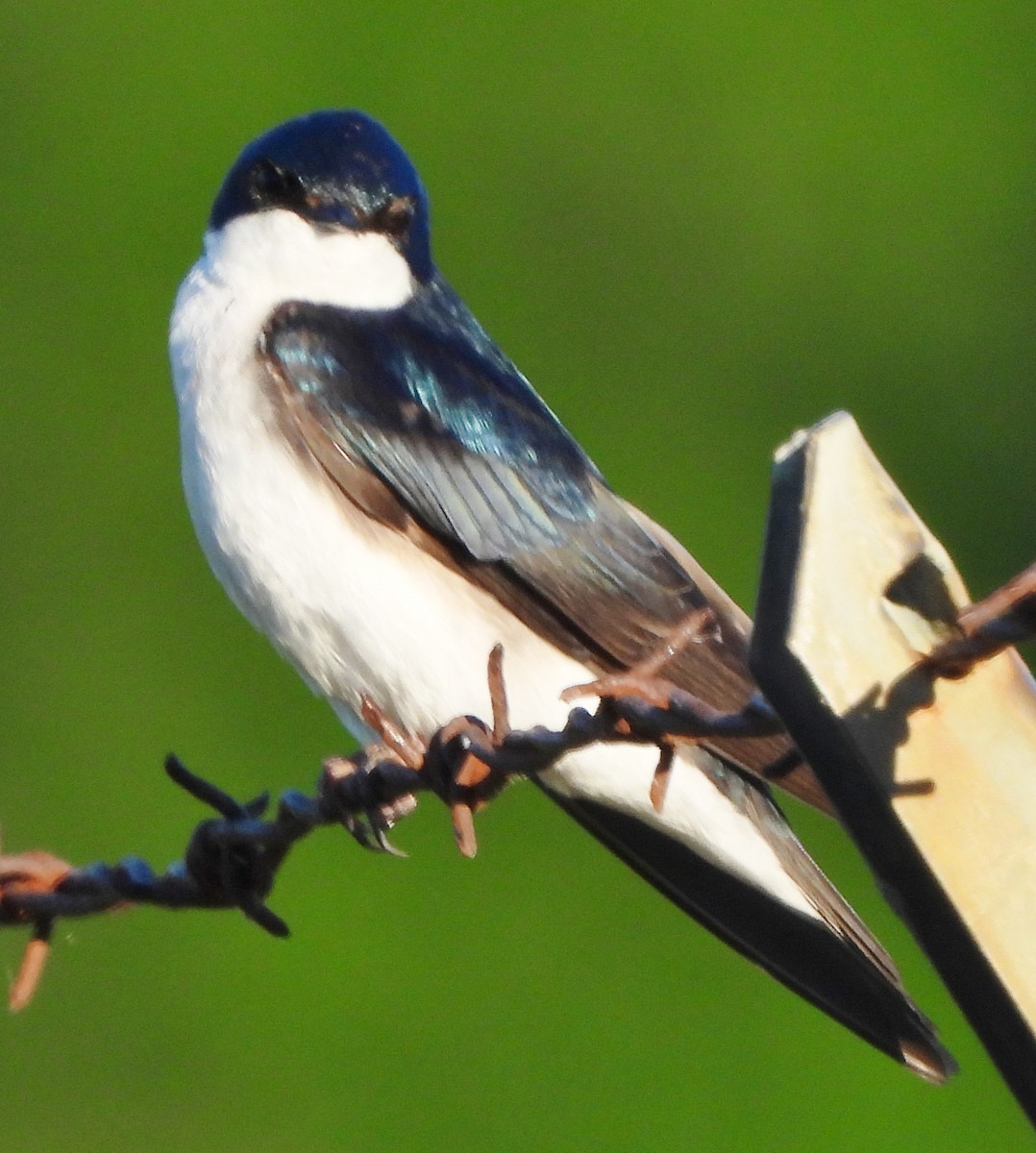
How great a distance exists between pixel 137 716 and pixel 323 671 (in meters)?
2.47

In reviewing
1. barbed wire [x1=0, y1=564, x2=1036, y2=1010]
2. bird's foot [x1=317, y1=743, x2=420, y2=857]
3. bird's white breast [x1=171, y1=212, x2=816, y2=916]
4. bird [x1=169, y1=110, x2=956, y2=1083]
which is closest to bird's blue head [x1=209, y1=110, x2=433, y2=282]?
bird [x1=169, y1=110, x2=956, y2=1083]

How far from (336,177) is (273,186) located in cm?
11

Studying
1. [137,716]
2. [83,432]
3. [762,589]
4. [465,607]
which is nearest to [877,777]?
[762,589]

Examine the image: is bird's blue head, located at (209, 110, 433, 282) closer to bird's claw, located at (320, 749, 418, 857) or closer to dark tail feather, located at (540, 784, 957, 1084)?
dark tail feather, located at (540, 784, 957, 1084)

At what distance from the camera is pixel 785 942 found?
2373 mm

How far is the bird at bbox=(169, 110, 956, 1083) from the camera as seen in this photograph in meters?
2.44

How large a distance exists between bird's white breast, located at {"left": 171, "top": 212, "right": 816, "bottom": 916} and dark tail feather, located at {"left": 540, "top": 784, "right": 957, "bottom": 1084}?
0.11ft

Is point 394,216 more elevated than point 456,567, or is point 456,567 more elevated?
point 394,216

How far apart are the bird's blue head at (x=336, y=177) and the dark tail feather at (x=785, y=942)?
0.82 meters

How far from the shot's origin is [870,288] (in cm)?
574

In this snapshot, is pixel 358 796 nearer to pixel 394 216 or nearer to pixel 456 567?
pixel 456 567

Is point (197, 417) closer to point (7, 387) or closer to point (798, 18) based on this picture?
point (7, 387)

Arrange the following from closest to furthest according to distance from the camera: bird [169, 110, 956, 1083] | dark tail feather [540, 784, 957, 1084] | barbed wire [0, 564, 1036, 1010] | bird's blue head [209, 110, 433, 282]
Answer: barbed wire [0, 564, 1036, 1010] → dark tail feather [540, 784, 957, 1084] → bird [169, 110, 956, 1083] → bird's blue head [209, 110, 433, 282]

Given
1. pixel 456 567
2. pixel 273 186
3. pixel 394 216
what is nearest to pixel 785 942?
pixel 456 567
